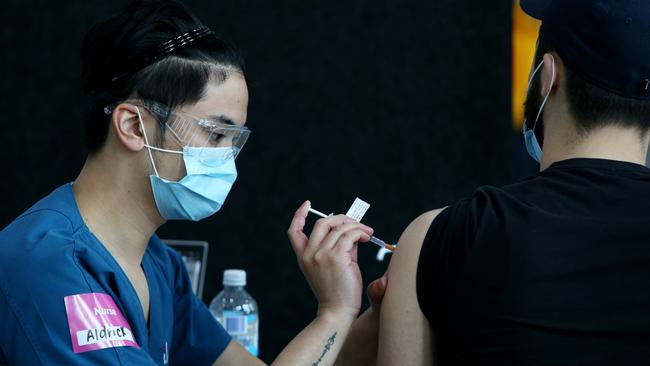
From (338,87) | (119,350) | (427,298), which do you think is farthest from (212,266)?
(427,298)

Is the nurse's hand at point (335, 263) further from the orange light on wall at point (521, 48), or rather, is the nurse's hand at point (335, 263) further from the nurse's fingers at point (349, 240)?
the orange light on wall at point (521, 48)

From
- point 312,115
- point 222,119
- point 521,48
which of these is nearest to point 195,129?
point 222,119

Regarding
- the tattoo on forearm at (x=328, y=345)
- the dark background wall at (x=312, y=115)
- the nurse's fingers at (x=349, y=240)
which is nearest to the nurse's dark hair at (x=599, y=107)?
the nurse's fingers at (x=349, y=240)

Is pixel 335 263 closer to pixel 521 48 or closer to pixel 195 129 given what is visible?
pixel 195 129

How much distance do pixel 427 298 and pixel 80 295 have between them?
18.6 inches

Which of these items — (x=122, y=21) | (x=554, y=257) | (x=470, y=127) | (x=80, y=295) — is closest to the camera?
(x=554, y=257)

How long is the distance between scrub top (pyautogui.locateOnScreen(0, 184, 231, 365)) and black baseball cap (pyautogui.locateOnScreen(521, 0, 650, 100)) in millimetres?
699

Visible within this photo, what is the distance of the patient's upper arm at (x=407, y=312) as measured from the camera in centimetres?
96

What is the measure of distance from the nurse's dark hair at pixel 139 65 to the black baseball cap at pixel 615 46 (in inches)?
23.4

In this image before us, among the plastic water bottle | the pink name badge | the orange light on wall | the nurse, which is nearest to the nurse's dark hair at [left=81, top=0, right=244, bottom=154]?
the nurse

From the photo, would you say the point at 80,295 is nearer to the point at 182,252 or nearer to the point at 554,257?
the point at 554,257

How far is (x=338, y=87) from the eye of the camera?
7.02 ft

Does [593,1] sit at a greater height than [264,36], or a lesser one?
greater

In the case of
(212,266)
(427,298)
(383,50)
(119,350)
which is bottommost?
(212,266)
